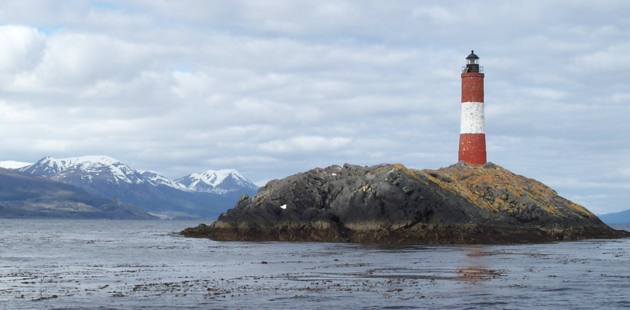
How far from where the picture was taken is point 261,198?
260 feet

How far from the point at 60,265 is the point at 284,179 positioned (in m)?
38.0

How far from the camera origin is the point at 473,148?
85875mm

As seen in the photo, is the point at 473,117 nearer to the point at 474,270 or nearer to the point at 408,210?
the point at 408,210

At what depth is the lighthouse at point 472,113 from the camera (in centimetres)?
8450

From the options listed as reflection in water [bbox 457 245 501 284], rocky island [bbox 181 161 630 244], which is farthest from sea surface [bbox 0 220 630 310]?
rocky island [bbox 181 161 630 244]

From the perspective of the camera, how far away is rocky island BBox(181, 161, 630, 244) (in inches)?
2751

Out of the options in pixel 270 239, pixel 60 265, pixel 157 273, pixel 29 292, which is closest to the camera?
pixel 29 292

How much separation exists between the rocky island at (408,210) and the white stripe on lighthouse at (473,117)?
419 cm

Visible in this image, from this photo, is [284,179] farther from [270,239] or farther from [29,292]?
[29,292]

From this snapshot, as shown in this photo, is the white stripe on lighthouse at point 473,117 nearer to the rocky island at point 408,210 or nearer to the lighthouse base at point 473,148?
the lighthouse base at point 473,148

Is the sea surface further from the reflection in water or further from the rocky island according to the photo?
the rocky island

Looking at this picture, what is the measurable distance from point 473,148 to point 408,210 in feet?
63.3

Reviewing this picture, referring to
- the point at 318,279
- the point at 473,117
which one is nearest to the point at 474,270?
the point at 318,279

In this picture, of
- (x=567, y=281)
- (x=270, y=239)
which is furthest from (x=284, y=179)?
(x=567, y=281)
